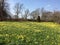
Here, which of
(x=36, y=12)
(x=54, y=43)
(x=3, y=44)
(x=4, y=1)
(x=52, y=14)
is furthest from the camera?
(x=36, y=12)

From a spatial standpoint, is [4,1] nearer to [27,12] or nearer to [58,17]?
[27,12]

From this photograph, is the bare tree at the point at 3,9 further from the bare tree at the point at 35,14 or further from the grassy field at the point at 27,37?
the grassy field at the point at 27,37

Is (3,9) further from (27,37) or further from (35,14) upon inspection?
(27,37)

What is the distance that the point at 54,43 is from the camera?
11438 mm

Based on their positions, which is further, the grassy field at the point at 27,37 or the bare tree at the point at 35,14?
the bare tree at the point at 35,14

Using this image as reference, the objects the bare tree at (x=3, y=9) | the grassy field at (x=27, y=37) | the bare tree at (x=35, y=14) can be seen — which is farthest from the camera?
the bare tree at (x=35, y=14)

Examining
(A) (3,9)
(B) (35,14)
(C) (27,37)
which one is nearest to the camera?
(C) (27,37)

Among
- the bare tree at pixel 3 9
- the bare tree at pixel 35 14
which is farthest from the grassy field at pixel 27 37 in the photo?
the bare tree at pixel 35 14

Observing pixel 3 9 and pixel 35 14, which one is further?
pixel 35 14

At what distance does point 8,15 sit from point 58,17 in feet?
57.8

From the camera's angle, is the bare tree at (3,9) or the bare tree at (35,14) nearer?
the bare tree at (3,9)

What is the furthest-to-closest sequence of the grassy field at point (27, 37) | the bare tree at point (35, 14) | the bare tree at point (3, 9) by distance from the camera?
the bare tree at point (35, 14)
the bare tree at point (3, 9)
the grassy field at point (27, 37)

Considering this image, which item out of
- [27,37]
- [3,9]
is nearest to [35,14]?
[3,9]

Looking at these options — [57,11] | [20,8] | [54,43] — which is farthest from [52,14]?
[54,43]
